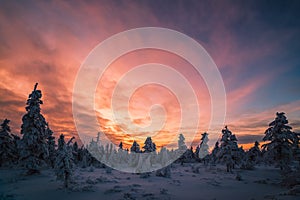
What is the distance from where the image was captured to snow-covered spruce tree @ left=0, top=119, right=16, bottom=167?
117ft

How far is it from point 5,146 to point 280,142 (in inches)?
2075

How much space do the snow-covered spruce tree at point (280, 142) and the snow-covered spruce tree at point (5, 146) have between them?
50.5 metres

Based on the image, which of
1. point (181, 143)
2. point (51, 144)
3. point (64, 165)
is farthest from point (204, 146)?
point (64, 165)

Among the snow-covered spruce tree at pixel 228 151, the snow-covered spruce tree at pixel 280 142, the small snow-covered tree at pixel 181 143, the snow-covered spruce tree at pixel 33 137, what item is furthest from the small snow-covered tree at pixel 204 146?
the snow-covered spruce tree at pixel 33 137

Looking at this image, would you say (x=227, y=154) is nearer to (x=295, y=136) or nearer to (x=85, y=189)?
(x=295, y=136)

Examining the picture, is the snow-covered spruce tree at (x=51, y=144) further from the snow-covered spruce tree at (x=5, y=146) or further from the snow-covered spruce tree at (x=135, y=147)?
the snow-covered spruce tree at (x=135, y=147)

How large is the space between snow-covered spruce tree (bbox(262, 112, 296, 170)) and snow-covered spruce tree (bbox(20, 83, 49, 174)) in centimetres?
3499

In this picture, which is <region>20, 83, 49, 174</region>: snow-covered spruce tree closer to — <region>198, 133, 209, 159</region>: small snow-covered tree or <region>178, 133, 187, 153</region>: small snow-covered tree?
<region>178, 133, 187, 153</region>: small snow-covered tree

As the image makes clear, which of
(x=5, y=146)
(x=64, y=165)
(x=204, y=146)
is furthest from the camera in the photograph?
(x=204, y=146)

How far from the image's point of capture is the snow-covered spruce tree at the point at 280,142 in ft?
80.4

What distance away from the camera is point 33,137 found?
2548cm

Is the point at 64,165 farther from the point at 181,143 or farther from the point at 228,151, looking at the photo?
the point at 181,143

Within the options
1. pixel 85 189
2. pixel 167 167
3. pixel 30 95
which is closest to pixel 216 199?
pixel 85 189

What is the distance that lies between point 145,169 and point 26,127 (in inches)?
871
